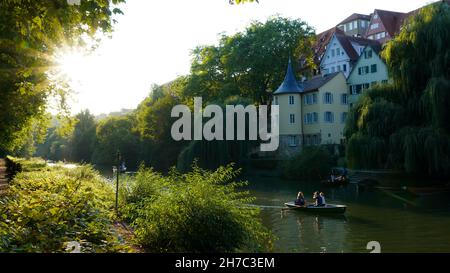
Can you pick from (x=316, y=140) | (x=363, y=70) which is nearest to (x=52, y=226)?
(x=316, y=140)

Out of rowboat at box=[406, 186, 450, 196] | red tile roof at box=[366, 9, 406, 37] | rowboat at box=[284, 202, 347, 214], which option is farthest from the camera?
red tile roof at box=[366, 9, 406, 37]

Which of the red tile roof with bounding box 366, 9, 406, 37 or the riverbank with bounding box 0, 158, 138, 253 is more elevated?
the red tile roof with bounding box 366, 9, 406, 37

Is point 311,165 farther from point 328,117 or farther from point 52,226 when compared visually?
point 52,226

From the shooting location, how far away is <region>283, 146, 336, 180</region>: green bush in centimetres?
4475

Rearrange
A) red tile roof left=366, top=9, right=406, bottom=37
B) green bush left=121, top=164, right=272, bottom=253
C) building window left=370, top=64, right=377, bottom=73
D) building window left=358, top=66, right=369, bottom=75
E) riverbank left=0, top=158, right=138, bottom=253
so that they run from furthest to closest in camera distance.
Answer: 1. red tile roof left=366, top=9, right=406, bottom=37
2. building window left=358, top=66, right=369, bottom=75
3. building window left=370, top=64, right=377, bottom=73
4. green bush left=121, top=164, right=272, bottom=253
5. riverbank left=0, top=158, right=138, bottom=253

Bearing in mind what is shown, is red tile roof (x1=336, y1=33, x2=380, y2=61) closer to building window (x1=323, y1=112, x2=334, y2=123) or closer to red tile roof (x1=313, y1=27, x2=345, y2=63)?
red tile roof (x1=313, y1=27, x2=345, y2=63)

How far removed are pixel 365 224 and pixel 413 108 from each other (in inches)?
626

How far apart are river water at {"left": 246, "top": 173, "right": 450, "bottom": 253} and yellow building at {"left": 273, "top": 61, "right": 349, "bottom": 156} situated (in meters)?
22.4

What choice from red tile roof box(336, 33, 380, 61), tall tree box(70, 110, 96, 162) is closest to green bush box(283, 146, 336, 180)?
red tile roof box(336, 33, 380, 61)

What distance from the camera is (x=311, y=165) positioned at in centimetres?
4509

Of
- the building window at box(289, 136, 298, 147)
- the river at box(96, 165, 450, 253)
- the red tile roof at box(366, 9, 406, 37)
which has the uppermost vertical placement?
the red tile roof at box(366, 9, 406, 37)

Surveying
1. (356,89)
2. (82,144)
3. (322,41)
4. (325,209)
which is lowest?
(325,209)

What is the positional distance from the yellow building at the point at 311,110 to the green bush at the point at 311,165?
27.3 ft
